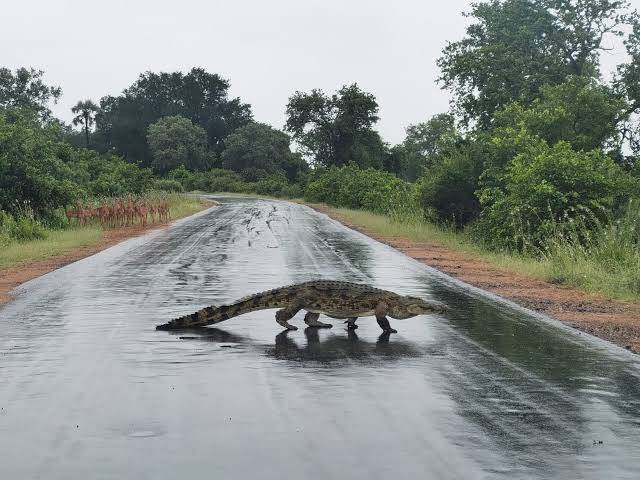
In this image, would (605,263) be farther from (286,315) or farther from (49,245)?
(49,245)

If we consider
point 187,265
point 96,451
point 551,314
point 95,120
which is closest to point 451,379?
point 96,451

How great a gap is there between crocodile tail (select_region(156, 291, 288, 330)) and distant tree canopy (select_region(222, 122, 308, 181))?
11060 centimetres

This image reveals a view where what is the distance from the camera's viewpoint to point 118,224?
41312mm

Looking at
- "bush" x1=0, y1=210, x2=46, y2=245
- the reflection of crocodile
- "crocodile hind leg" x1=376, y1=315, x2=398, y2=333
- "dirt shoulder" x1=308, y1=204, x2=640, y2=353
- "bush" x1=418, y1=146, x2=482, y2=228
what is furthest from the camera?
"bush" x1=418, y1=146, x2=482, y2=228

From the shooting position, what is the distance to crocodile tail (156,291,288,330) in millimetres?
11789

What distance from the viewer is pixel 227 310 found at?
1190 cm

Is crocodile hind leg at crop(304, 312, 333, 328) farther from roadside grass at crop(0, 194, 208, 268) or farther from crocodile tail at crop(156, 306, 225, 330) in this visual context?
roadside grass at crop(0, 194, 208, 268)

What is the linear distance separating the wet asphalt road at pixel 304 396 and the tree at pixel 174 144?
11038 cm

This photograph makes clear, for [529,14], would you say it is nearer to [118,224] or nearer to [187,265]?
[118,224]

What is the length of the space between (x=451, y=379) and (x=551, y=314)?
582 centimetres

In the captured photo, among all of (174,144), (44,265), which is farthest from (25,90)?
(44,265)

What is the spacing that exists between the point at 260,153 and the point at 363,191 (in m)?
58.3

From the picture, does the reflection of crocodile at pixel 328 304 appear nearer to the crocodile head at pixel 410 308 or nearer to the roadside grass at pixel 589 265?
the crocodile head at pixel 410 308

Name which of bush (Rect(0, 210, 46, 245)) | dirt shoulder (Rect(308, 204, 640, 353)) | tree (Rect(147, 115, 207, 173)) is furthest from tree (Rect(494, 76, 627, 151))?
tree (Rect(147, 115, 207, 173))
